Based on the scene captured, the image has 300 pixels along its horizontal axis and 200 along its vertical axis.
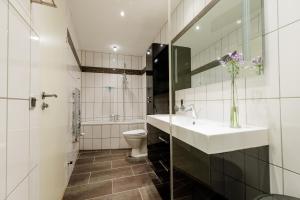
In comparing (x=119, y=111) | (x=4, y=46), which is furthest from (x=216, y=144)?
(x=119, y=111)

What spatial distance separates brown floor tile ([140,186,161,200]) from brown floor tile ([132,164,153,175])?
17.9 inches

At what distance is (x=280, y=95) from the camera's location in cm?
89

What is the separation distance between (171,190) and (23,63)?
1.44m

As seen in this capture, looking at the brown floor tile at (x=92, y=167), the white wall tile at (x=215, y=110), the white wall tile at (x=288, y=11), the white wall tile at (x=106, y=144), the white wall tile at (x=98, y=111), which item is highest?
the white wall tile at (x=288, y=11)

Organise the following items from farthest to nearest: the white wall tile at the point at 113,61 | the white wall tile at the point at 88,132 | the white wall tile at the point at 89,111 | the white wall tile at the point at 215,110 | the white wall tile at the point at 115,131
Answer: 1. the white wall tile at the point at 113,61
2. the white wall tile at the point at 89,111
3. the white wall tile at the point at 115,131
4. the white wall tile at the point at 88,132
5. the white wall tile at the point at 215,110

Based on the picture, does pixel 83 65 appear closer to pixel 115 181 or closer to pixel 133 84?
pixel 133 84

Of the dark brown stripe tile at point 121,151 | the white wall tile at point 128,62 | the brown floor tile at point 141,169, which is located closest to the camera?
the brown floor tile at point 141,169

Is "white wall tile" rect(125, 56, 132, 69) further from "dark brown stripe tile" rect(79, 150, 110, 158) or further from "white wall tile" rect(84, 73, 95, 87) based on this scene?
"dark brown stripe tile" rect(79, 150, 110, 158)

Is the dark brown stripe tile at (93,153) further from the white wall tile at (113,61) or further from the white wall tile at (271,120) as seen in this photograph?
the white wall tile at (271,120)

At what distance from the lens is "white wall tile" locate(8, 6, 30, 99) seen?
0.67 metres

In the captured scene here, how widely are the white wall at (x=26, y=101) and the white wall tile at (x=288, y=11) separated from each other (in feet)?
4.36

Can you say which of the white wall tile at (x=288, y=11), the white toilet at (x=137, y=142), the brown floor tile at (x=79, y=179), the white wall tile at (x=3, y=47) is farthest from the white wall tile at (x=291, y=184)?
the white toilet at (x=137, y=142)

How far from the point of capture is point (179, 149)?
1314mm

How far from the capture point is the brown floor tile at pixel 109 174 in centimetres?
222
